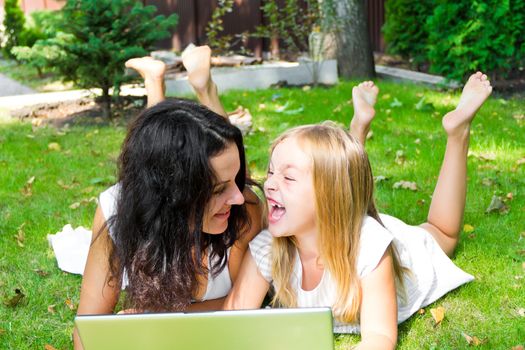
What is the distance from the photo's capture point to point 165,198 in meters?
2.55

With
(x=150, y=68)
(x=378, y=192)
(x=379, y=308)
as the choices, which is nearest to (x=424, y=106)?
(x=378, y=192)

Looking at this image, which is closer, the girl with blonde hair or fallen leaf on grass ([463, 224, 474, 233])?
the girl with blonde hair

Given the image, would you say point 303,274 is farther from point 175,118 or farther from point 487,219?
point 487,219

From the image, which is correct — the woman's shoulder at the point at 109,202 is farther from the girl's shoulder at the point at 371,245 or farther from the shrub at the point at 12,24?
the shrub at the point at 12,24

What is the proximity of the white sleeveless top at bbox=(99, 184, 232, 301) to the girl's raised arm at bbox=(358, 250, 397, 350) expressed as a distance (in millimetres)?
615

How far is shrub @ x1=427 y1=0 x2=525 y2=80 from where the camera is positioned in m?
7.42

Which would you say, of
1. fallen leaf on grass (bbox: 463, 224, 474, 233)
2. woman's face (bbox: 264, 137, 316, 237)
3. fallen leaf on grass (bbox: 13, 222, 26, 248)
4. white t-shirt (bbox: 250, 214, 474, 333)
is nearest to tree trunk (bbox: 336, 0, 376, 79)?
fallen leaf on grass (bbox: 463, 224, 474, 233)

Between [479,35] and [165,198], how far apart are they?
228 inches

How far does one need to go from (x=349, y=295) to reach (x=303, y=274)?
27cm

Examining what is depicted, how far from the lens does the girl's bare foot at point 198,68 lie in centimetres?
405

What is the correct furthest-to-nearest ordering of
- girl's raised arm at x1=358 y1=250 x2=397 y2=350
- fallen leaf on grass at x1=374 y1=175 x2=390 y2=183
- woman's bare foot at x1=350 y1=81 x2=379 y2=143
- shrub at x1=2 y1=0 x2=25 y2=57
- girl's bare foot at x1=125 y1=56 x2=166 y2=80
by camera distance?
1. shrub at x1=2 y1=0 x2=25 y2=57
2. fallen leaf on grass at x1=374 y1=175 x2=390 y2=183
3. girl's bare foot at x1=125 y1=56 x2=166 y2=80
4. woman's bare foot at x1=350 y1=81 x2=379 y2=143
5. girl's raised arm at x1=358 y1=250 x2=397 y2=350

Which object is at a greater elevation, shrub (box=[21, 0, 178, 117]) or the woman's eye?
shrub (box=[21, 0, 178, 117])

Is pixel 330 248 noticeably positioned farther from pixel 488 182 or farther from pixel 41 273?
pixel 488 182

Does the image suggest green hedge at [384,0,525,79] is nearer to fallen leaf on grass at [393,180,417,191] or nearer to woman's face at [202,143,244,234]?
fallen leaf on grass at [393,180,417,191]
